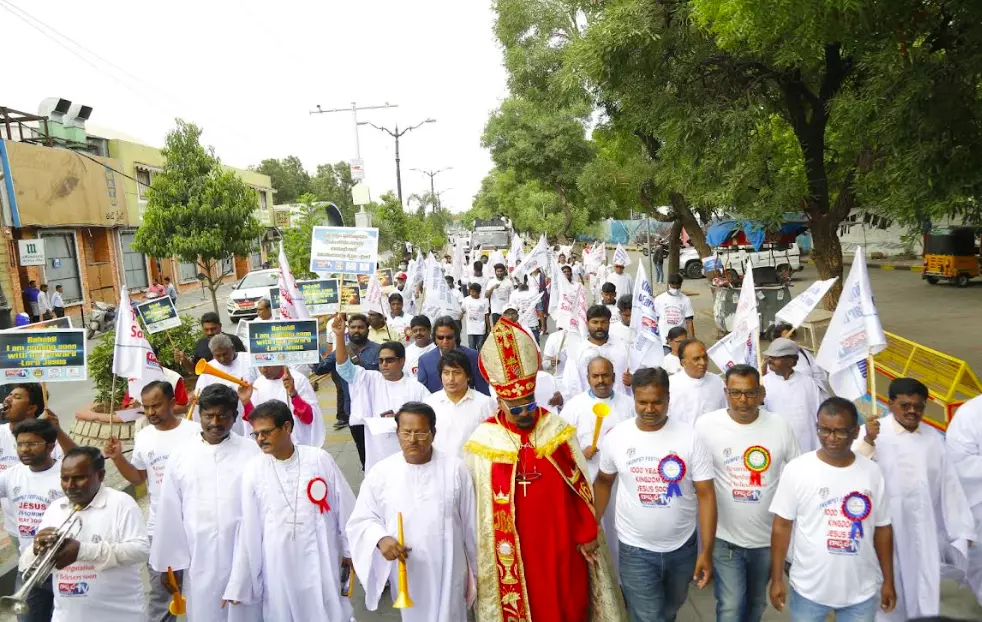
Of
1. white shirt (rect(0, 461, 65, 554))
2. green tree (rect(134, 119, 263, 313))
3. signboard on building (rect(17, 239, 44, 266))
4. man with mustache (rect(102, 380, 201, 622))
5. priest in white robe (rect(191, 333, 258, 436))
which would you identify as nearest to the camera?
white shirt (rect(0, 461, 65, 554))

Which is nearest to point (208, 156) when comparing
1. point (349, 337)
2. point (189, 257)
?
point (189, 257)

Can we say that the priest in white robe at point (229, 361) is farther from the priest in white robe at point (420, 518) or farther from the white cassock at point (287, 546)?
the priest in white robe at point (420, 518)

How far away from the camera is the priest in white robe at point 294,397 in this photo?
219 inches

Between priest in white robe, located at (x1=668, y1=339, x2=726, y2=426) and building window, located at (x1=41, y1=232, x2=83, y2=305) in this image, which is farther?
building window, located at (x1=41, y1=232, x2=83, y2=305)

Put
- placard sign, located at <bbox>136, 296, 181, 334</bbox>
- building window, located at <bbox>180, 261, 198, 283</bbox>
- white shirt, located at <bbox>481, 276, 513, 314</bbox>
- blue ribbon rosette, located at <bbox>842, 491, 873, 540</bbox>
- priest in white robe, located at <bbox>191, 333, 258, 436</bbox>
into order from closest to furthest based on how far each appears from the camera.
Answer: blue ribbon rosette, located at <bbox>842, 491, 873, 540</bbox>, priest in white robe, located at <bbox>191, 333, 258, 436</bbox>, placard sign, located at <bbox>136, 296, 181, 334</bbox>, white shirt, located at <bbox>481, 276, 513, 314</bbox>, building window, located at <bbox>180, 261, 198, 283</bbox>

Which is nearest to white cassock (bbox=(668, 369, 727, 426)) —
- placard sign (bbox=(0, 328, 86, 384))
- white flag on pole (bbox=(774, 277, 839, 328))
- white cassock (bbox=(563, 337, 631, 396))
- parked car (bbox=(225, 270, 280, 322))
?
white cassock (bbox=(563, 337, 631, 396))

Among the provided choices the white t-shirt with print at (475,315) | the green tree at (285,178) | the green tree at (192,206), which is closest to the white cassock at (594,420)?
the white t-shirt with print at (475,315)

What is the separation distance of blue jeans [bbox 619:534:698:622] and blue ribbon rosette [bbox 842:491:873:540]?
2.56 ft

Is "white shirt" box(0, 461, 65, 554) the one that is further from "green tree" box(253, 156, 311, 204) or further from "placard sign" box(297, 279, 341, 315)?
"green tree" box(253, 156, 311, 204)

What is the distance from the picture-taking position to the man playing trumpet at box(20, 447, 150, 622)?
3422mm

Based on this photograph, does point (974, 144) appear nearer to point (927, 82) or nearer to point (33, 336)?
point (927, 82)

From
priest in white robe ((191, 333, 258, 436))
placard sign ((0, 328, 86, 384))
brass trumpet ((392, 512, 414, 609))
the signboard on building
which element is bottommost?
brass trumpet ((392, 512, 414, 609))

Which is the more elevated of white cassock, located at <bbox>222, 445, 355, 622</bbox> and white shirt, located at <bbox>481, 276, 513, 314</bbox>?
white shirt, located at <bbox>481, 276, 513, 314</bbox>

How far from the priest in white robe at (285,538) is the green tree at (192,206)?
12.3 meters
